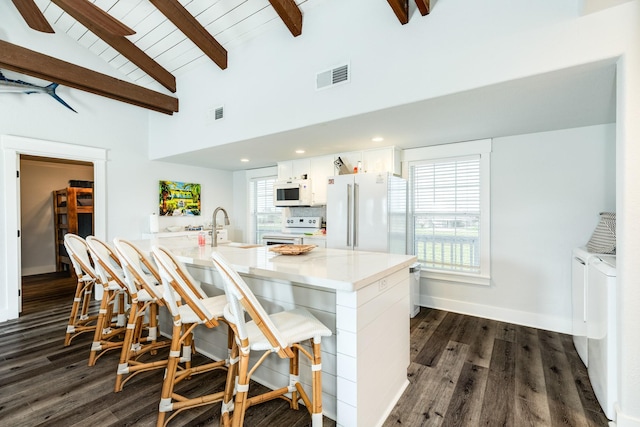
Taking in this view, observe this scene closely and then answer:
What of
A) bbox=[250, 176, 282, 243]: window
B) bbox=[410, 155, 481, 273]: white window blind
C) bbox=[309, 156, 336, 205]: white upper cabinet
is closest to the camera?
bbox=[410, 155, 481, 273]: white window blind

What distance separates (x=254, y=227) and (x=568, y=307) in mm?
4916

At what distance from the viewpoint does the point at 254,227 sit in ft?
19.6

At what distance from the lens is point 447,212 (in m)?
3.80

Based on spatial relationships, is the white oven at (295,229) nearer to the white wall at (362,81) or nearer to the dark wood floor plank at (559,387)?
the white wall at (362,81)

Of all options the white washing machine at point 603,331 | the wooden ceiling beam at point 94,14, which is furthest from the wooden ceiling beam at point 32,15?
the white washing machine at point 603,331

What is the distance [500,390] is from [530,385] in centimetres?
26

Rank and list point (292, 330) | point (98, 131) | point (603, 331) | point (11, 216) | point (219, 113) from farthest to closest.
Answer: point (98, 131) < point (219, 113) < point (11, 216) < point (603, 331) < point (292, 330)

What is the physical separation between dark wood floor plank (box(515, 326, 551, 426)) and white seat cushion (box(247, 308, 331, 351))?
140 centimetres

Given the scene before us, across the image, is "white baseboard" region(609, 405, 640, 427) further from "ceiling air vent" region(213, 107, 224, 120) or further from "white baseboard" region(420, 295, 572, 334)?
"ceiling air vent" region(213, 107, 224, 120)

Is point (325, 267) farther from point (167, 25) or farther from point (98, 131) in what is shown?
point (98, 131)

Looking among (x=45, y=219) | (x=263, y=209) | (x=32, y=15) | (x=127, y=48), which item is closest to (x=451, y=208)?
(x=263, y=209)

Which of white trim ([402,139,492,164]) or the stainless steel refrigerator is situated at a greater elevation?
white trim ([402,139,492,164])

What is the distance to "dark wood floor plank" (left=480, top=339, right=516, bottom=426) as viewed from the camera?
1.79m

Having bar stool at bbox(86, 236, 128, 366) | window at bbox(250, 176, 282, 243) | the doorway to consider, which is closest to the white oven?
window at bbox(250, 176, 282, 243)
